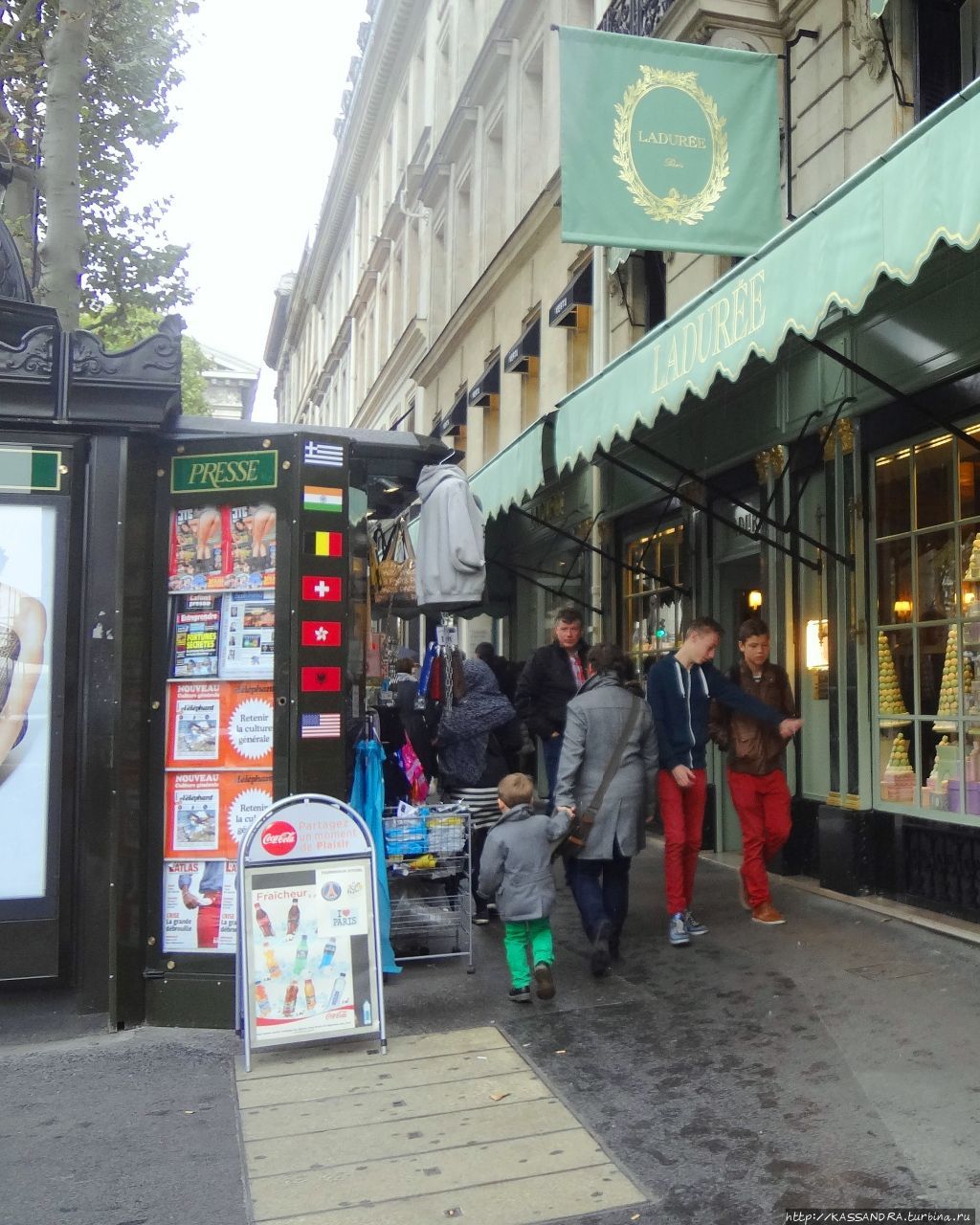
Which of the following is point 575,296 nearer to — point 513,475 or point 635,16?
point 635,16

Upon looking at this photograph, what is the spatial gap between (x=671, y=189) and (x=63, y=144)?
17.3ft

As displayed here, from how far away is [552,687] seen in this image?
789 centimetres

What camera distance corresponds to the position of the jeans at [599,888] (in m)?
6.06

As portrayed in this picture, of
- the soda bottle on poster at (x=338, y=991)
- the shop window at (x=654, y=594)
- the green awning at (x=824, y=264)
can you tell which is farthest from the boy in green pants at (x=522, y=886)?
the shop window at (x=654, y=594)

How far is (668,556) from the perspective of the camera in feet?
34.8

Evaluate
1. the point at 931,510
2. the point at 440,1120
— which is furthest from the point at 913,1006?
the point at 931,510

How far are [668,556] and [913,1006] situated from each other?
5.95 m

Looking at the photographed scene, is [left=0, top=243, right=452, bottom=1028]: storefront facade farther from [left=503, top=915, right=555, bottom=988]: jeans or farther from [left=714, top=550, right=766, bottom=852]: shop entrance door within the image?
[left=714, top=550, right=766, bottom=852]: shop entrance door

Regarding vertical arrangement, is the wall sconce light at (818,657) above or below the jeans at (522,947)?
above

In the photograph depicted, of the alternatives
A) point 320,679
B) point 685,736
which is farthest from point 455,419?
point 320,679

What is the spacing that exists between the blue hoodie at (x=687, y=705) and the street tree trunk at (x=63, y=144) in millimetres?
6330

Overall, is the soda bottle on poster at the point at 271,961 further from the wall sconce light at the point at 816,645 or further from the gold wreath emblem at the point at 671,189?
the gold wreath emblem at the point at 671,189

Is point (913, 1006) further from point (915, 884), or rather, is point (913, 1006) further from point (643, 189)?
point (643, 189)

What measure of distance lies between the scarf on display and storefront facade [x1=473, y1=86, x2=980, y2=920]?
5.85ft
